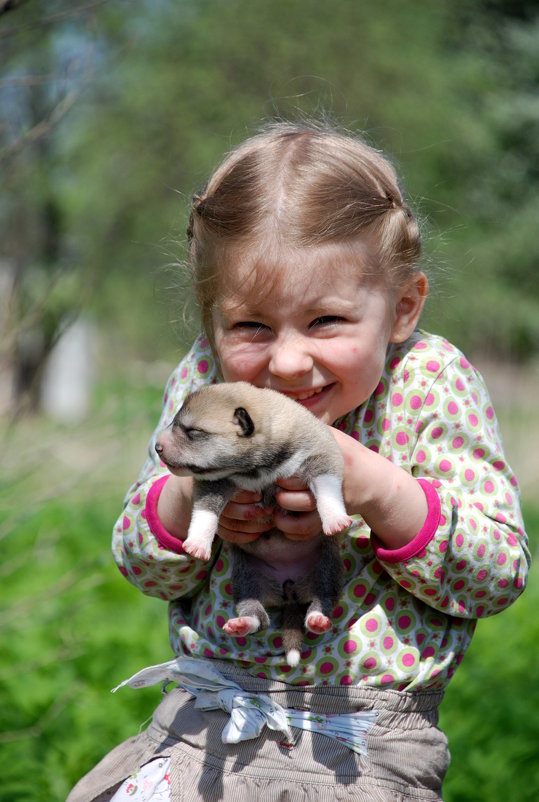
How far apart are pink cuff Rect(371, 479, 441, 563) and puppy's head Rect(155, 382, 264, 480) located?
0.41 m

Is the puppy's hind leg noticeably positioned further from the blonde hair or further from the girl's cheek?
the blonde hair

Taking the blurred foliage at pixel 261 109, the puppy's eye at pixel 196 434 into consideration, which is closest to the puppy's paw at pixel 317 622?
the puppy's eye at pixel 196 434

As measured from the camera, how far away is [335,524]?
6.90ft

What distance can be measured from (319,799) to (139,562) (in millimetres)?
749

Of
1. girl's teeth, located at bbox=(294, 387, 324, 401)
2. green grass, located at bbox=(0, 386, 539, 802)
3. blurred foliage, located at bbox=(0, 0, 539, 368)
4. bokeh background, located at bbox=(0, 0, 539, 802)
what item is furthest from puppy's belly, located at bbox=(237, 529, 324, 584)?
blurred foliage, located at bbox=(0, 0, 539, 368)

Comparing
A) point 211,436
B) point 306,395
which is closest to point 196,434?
point 211,436

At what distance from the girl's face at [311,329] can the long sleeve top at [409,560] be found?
16 centimetres

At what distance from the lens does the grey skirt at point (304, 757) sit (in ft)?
7.54

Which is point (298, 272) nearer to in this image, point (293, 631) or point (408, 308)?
point (408, 308)

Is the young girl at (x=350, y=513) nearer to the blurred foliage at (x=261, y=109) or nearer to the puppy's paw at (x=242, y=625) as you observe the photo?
the puppy's paw at (x=242, y=625)

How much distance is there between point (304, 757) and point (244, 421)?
856 millimetres

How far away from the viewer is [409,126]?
22.3 meters

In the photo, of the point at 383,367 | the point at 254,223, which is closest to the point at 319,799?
the point at 383,367

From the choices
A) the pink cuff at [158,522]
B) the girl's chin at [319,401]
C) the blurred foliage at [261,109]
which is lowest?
the blurred foliage at [261,109]
